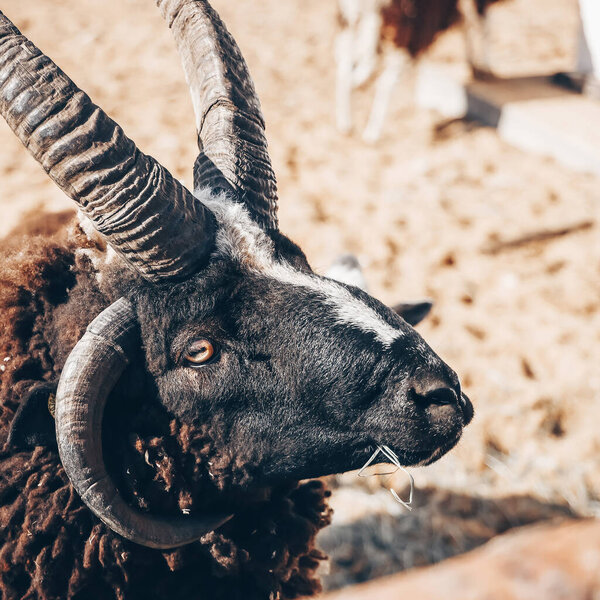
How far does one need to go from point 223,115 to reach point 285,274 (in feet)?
2.76

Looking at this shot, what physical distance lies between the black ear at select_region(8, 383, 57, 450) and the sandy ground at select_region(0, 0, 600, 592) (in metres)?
2.61

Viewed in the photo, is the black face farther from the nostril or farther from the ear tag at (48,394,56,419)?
the ear tag at (48,394,56,419)

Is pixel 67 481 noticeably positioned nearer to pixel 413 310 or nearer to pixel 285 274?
pixel 285 274

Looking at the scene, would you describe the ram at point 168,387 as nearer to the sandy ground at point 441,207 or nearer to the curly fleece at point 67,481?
the curly fleece at point 67,481

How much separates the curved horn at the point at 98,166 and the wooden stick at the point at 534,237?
474 cm

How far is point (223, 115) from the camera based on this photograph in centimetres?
275

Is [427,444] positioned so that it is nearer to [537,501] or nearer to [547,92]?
[537,501]

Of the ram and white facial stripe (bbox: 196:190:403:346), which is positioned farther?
white facial stripe (bbox: 196:190:403:346)

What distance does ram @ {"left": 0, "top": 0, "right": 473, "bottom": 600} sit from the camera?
7.42 feet

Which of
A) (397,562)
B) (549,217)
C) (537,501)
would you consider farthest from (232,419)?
(549,217)

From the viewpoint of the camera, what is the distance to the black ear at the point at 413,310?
3.41 m

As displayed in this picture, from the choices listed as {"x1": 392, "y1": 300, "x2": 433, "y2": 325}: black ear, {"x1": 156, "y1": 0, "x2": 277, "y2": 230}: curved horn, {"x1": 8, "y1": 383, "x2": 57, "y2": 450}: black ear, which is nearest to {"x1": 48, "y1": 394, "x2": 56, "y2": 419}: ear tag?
{"x1": 8, "y1": 383, "x2": 57, "y2": 450}: black ear

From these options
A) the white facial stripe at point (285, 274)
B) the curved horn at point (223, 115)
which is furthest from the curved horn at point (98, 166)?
the curved horn at point (223, 115)

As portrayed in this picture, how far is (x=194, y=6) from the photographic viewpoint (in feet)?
8.95
